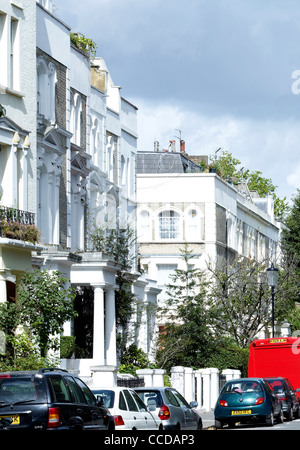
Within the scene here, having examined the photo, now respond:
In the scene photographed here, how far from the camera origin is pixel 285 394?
36094 millimetres

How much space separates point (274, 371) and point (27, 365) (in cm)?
1620

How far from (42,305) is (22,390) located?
12.1 metres

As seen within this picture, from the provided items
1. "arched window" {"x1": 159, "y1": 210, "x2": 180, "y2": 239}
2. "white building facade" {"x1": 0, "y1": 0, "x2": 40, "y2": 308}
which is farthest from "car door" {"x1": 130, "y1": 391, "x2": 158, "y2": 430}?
"arched window" {"x1": 159, "y1": 210, "x2": 180, "y2": 239}

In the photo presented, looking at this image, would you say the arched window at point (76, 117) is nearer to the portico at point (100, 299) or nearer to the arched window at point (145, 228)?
the portico at point (100, 299)

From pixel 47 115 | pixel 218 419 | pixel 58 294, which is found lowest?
pixel 218 419

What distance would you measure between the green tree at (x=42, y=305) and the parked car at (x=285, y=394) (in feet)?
30.8

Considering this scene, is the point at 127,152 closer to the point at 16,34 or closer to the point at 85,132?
the point at 85,132

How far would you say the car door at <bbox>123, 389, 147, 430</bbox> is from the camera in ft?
68.8

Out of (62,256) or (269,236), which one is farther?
(269,236)

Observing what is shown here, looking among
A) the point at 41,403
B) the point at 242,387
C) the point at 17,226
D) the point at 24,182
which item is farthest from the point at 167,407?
the point at 24,182

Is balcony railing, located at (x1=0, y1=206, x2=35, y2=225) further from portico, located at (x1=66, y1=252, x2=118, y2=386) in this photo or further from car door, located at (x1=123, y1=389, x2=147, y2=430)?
Result: car door, located at (x1=123, y1=389, x2=147, y2=430)

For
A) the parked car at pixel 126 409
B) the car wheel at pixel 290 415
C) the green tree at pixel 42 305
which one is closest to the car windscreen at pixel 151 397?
the parked car at pixel 126 409

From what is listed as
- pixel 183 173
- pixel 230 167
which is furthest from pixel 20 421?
pixel 230 167

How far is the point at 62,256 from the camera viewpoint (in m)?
34.1
